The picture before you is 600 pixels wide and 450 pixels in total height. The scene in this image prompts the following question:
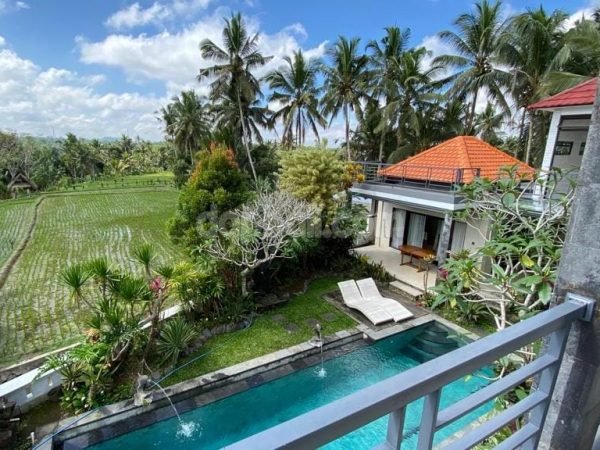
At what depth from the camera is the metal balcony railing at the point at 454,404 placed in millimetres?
804

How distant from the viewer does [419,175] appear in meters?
14.6

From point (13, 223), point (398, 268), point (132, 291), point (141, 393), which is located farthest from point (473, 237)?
point (13, 223)

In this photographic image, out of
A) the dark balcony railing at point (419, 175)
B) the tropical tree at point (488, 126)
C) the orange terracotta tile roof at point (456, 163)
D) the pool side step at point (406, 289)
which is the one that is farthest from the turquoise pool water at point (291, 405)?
the tropical tree at point (488, 126)

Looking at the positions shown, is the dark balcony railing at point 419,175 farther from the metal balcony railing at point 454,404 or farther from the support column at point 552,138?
the metal balcony railing at point 454,404

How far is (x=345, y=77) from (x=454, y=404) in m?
24.1

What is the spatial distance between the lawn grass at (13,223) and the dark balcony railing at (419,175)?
662 inches

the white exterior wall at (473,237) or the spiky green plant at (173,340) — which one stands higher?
the white exterior wall at (473,237)

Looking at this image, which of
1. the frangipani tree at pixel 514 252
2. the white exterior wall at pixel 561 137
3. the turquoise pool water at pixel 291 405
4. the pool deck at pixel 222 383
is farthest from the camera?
the white exterior wall at pixel 561 137

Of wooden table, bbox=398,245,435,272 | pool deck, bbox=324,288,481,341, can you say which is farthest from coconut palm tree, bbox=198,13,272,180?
pool deck, bbox=324,288,481,341

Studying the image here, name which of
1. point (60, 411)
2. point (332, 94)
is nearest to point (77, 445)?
point (60, 411)

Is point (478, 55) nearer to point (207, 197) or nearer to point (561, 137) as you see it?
point (561, 137)

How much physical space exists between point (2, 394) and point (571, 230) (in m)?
8.35

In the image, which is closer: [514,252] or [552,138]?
[514,252]

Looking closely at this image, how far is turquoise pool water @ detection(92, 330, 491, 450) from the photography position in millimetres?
5828
